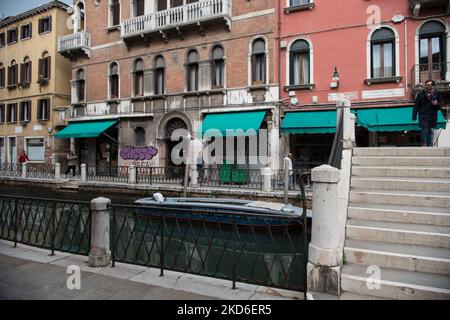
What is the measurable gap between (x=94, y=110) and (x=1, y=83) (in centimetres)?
1184

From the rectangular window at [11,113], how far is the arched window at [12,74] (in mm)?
1687

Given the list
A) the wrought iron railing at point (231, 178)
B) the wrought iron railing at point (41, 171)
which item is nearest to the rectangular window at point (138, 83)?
the wrought iron railing at point (41, 171)

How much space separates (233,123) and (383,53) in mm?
6795

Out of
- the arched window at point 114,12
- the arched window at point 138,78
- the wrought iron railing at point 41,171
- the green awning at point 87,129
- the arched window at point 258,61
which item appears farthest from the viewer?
the arched window at point 114,12

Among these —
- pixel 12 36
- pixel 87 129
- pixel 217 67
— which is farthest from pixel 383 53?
pixel 12 36

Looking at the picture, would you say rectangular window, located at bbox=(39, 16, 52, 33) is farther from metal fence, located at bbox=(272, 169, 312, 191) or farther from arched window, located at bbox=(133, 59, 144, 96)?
metal fence, located at bbox=(272, 169, 312, 191)

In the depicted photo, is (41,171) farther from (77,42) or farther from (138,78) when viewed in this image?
(77,42)

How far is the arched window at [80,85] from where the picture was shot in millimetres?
18642

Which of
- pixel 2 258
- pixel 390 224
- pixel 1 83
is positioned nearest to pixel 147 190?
pixel 2 258

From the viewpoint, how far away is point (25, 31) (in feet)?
72.4

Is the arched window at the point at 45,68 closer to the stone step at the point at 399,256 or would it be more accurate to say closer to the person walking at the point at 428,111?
the person walking at the point at 428,111

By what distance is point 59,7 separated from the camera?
20391 millimetres

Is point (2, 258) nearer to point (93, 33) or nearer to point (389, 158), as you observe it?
point (389, 158)

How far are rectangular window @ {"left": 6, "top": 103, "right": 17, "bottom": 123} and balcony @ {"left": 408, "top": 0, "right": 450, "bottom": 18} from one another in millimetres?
26008
